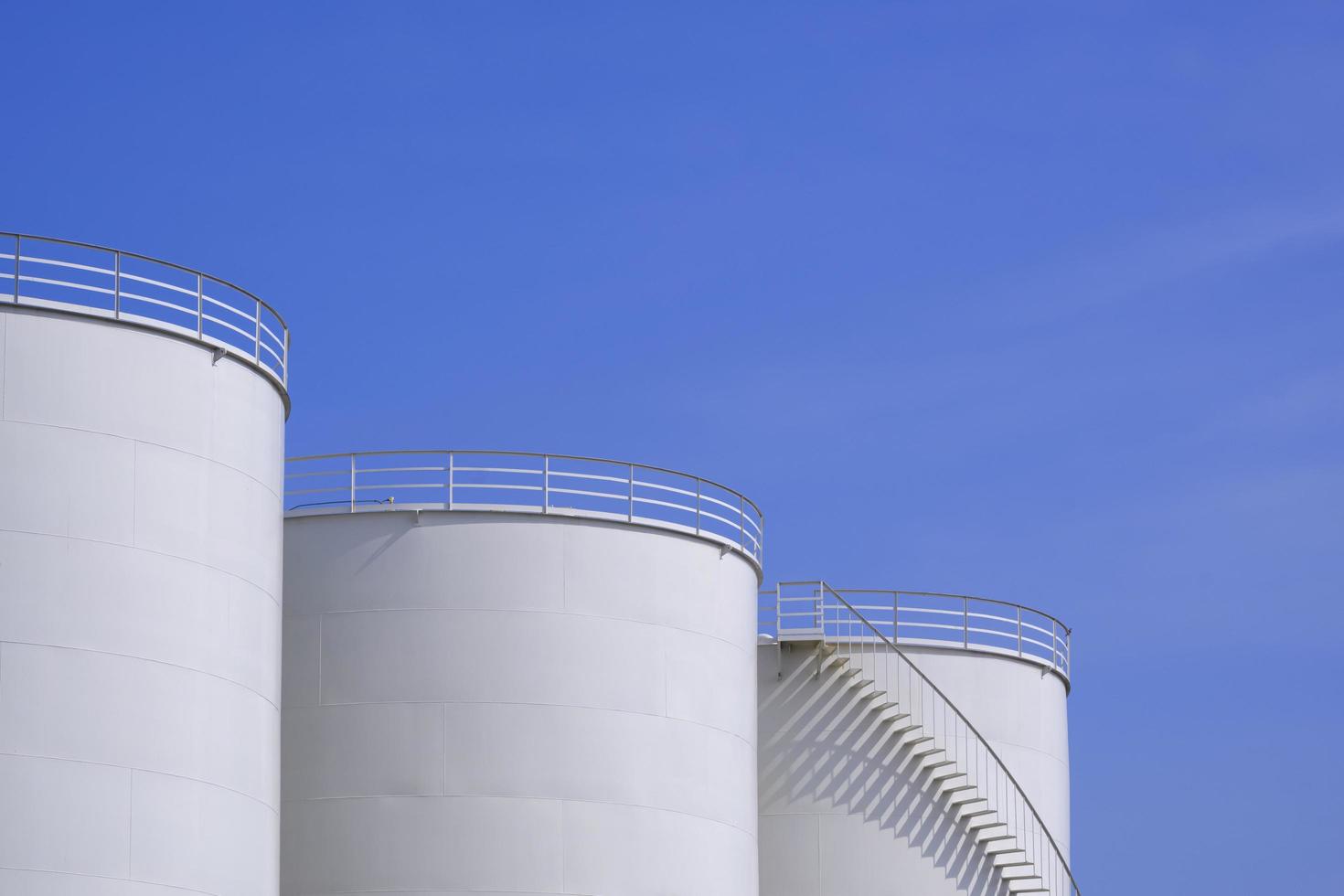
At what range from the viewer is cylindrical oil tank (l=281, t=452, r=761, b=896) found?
27266 mm

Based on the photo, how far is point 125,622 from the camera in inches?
890

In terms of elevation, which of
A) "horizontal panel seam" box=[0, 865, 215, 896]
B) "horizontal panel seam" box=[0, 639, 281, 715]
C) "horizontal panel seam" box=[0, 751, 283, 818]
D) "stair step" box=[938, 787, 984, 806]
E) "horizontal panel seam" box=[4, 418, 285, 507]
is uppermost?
"horizontal panel seam" box=[4, 418, 285, 507]

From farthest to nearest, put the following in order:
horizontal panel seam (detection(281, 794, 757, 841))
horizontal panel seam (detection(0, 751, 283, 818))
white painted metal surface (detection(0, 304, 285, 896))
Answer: horizontal panel seam (detection(281, 794, 757, 841))
white painted metal surface (detection(0, 304, 285, 896))
horizontal panel seam (detection(0, 751, 283, 818))

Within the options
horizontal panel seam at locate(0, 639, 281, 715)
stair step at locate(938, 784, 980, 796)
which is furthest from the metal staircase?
horizontal panel seam at locate(0, 639, 281, 715)

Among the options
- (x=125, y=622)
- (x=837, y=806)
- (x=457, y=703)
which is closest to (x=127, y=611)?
(x=125, y=622)

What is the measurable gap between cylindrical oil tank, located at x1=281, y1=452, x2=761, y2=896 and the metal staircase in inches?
202

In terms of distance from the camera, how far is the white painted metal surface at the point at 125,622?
2173cm

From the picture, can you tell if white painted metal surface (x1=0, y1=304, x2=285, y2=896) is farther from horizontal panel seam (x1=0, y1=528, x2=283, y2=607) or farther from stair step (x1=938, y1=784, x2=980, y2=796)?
stair step (x1=938, y1=784, x2=980, y2=796)

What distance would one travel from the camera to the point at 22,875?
21.2 metres

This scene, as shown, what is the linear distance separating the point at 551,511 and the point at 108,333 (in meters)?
7.34

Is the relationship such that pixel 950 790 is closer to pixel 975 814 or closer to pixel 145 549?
pixel 975 814

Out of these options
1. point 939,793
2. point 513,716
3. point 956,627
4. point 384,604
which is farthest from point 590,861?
point 956,627

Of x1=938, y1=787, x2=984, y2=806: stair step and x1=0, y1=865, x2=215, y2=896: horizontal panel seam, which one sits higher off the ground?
x1=938, y1=787, x2=984, y2=806: stair step

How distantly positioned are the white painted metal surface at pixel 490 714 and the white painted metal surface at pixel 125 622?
2.74m
